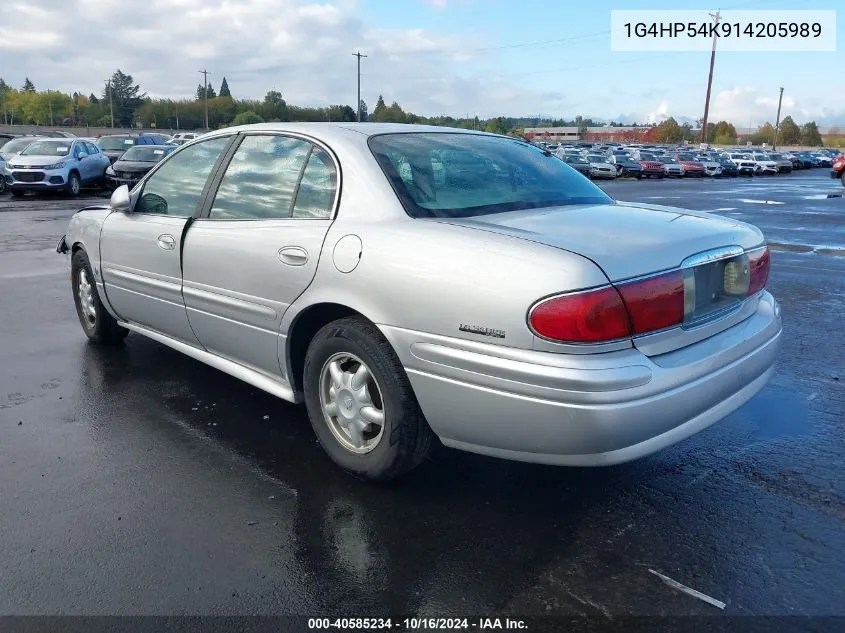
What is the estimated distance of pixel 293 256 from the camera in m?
3.46

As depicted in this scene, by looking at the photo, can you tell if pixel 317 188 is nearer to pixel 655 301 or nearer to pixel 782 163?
pixel 655 301

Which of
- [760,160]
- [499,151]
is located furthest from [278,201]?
[760,160]

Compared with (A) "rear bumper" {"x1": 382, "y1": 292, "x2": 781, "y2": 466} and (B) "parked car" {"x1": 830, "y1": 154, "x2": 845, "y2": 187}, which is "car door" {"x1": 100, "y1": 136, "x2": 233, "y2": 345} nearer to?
(A) "rear bumper" {"x1": 382, "y1": 292, "x2": 781, "y2": 466}

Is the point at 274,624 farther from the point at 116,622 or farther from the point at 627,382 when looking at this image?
the point at 627,382

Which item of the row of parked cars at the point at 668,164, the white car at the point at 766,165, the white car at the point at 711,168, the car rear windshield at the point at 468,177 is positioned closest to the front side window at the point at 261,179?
the car rear windshield at the point at 468,177

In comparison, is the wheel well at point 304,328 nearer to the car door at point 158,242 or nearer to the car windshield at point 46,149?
the car door at point 158,242

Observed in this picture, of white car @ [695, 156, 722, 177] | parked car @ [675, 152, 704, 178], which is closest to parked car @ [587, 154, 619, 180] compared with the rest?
parked car @ [675, 152, 704, 178]

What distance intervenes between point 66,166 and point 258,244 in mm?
20070

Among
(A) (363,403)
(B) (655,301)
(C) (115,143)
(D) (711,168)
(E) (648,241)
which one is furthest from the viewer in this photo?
(D) (711,168)

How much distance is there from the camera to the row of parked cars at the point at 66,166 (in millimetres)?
20688

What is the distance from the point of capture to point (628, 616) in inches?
97.0

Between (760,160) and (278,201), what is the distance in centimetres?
5361

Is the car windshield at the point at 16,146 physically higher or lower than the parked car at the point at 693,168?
higher

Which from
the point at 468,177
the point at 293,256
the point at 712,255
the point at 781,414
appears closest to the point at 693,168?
the point at 781,414
